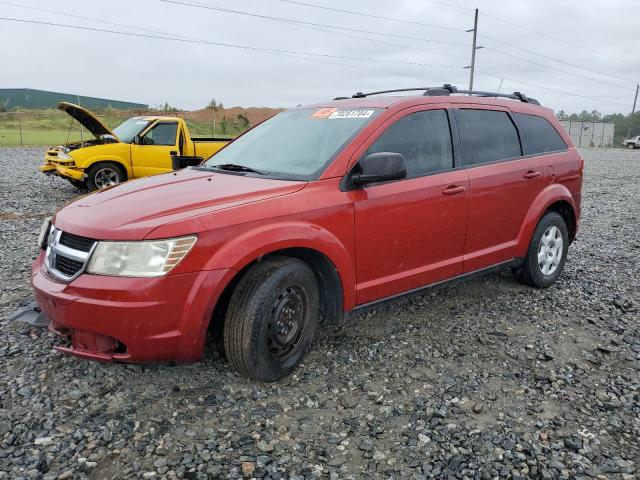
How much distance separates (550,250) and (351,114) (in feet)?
8.57

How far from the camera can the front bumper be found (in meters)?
2.66

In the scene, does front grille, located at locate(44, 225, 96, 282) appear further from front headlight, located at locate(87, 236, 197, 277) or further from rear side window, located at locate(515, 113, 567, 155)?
rear side window, located at locate(515, 113, 567, 155)

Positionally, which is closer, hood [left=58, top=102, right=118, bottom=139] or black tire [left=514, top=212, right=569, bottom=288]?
black tire [left=514, top=212, right=569, bottom=288]

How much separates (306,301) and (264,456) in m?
1.03

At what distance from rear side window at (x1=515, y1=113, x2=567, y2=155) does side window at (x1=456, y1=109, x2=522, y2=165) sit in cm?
14

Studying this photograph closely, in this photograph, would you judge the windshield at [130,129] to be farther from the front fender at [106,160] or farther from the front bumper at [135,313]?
the front bumper at [135,313]

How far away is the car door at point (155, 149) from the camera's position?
1083cm

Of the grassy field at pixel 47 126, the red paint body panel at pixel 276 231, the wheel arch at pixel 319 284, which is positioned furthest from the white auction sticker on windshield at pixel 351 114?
the grassy field at pixel 47 126

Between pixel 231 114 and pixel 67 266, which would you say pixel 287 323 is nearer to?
pixel 67 266

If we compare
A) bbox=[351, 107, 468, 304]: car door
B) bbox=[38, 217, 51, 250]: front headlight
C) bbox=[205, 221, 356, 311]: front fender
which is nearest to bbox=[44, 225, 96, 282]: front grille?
bbox=[38, 217, 51, 250]: front headlight

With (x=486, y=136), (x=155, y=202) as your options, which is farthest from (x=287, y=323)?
(x=486, y=136)

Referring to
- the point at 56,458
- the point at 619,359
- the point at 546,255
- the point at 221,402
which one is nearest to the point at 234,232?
the point at 221,402

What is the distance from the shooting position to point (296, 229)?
309cm

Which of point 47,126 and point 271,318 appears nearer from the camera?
point 271,318
